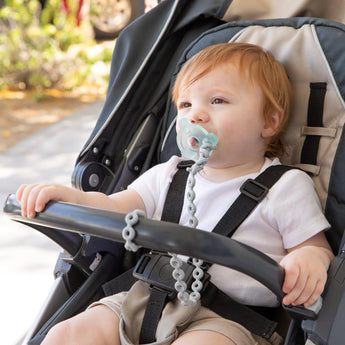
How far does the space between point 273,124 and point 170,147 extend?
316 millimetres

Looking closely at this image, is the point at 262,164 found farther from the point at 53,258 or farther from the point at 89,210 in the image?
the point at 53,258

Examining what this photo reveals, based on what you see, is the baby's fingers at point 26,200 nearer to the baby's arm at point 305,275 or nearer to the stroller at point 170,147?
the stroller at point 170,147

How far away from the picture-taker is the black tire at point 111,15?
20.4ft

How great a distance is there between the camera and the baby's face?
1.13 m

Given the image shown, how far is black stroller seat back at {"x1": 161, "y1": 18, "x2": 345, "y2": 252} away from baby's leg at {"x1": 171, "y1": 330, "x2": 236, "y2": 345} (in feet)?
1.02

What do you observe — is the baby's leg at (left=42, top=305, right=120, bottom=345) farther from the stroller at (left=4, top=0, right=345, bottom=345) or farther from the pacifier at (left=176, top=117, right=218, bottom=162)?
the pacifier at (left=176, top=117, right=218, bottom=162)

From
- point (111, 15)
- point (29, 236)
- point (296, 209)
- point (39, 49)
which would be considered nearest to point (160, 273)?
point (296, 209)

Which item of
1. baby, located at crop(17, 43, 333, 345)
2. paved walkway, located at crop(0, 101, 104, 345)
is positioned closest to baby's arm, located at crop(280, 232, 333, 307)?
baby, located at crop(17, 43, 333, 345)

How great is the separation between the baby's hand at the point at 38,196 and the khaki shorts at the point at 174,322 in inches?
9.8

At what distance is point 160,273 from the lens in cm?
109

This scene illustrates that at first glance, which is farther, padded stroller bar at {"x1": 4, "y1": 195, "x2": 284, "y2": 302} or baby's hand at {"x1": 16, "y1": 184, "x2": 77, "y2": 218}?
baby's hand at {"x1": 16, "y1": 184, "x2": 77, "y2": 218}

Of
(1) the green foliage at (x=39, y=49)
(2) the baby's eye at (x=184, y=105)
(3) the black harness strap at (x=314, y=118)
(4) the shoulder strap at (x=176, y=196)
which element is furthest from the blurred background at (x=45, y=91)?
(3) the black harness strap at (x=314, y=118)

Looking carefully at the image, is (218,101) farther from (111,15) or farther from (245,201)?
(111,15)

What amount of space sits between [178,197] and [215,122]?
21 centimetres
